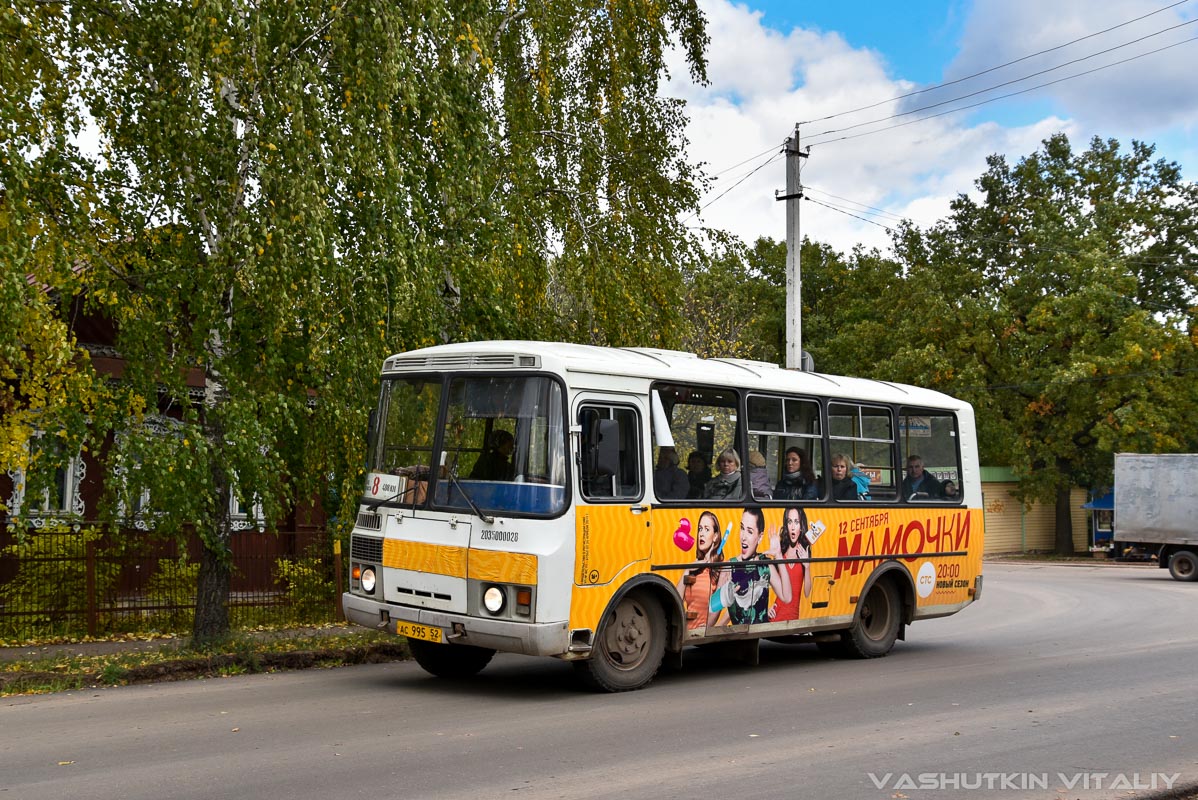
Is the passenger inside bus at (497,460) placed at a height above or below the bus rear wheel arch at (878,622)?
above

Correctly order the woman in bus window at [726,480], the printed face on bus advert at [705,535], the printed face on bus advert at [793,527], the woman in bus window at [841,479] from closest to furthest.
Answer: the printed face on bus advert at [705,535] → the woman in bus window at [726,480] → the printed face on bus advert at [793,527] → the woman in bus window at [841,479]

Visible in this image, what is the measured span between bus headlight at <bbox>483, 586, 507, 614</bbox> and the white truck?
85.2 feet

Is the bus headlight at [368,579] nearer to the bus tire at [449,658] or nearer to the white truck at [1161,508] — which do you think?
the bus tire at [449,658]

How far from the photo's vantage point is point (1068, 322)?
42531 mm

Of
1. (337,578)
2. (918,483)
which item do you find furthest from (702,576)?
(337,578)

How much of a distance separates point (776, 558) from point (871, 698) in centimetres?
201

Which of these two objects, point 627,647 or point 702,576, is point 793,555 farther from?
point 627,647

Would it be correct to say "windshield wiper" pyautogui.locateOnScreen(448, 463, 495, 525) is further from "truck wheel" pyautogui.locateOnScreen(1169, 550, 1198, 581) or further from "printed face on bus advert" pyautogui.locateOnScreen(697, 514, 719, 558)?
"truck wheel" pyautogui.locateOnScreen(1169, 550, 1198, 581)

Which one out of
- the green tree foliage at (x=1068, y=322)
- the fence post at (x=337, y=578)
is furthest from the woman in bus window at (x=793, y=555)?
the green tree foliage at (x=1068, y=322)

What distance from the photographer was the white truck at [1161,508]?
104ft

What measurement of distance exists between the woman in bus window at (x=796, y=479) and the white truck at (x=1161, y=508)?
71.9ft

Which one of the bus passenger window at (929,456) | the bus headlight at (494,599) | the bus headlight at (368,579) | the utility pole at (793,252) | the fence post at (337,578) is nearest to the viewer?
the bus headlight at (494,599)

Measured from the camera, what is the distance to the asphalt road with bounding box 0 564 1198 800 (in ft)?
24.6

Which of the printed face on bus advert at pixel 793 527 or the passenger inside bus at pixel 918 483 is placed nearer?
the printed face on bus advert at pixel 793 527
